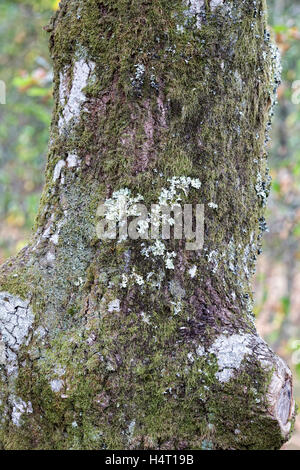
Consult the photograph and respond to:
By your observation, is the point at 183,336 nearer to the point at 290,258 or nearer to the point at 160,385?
the point at 160,385

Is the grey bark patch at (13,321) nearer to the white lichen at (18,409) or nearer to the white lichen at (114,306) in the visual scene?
the white lichen at (18,409)

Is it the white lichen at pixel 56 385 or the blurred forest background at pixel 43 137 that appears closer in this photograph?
Answer: the white lichen at pixel 56 385

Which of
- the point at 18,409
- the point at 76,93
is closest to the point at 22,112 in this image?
the point at 76,93

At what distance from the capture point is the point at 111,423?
1.34 metres

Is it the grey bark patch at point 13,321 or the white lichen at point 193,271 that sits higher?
the white lichen at point 193,271

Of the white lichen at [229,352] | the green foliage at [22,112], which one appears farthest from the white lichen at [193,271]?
the green foliage at [22,112]

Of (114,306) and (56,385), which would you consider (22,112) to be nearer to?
(114,306)

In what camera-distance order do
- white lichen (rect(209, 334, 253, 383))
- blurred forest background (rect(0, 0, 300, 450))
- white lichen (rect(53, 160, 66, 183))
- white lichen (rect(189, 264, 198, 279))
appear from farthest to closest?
blurred forest background (rect(0, 0, 300, 450)) < white lichen (rect(53, 160, 66, 183)) < white lichen (rect(189, 264, 198, 279)) < white lichen (rect(209, 334, 253, 383))

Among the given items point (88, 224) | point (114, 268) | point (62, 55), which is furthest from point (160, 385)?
point (62, 55)

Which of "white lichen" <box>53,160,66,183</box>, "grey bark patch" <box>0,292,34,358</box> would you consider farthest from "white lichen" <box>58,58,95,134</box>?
"grey bark patch" <box>0,292,34,358</box>

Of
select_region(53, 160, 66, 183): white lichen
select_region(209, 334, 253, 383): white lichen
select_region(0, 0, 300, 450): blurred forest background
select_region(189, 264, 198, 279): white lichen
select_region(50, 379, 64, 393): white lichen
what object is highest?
select_region(0, 0, 300, 450): blurred forest background

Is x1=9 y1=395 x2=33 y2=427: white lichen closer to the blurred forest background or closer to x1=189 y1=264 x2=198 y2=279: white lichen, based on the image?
x1=189 y1=264 x2=198 y2=279: white lichen

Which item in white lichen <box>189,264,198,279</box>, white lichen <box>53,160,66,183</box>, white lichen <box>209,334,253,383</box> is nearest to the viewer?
white lichen <box>209,334,253,383</box>

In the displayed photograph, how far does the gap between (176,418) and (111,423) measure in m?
0.20
